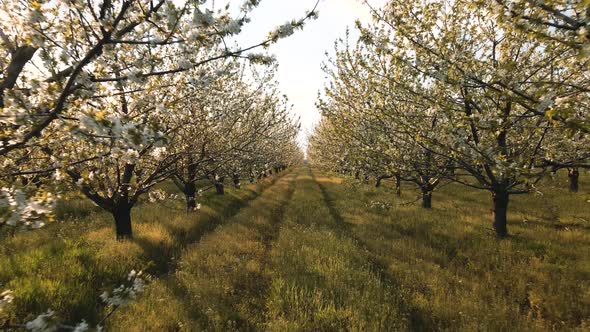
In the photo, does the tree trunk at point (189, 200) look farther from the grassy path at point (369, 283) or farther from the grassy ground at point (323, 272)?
the grassy path at point (369, 283)

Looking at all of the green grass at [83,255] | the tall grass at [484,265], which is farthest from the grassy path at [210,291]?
the tall grass at [484,265]

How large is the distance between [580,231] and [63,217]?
750 inches

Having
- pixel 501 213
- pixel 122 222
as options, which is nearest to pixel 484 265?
pixel 501 213

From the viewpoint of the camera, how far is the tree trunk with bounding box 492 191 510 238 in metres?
9.81

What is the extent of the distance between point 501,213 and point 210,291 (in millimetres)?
9047

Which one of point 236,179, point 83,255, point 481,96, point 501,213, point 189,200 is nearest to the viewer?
point 481,96

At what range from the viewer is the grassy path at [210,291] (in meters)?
5.58

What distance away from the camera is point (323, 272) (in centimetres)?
746

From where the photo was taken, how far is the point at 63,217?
13.3 meters

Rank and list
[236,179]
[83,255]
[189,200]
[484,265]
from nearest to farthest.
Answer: [83,255] → [484,265] → [189,200] → [236,179]

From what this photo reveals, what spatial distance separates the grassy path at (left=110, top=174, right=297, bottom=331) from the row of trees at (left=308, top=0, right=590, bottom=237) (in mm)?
4654

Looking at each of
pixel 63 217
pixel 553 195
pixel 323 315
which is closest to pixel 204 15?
pixel 323 315

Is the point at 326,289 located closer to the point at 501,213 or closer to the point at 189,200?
the point at 501,213

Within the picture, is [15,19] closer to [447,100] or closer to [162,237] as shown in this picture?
[447,100]
